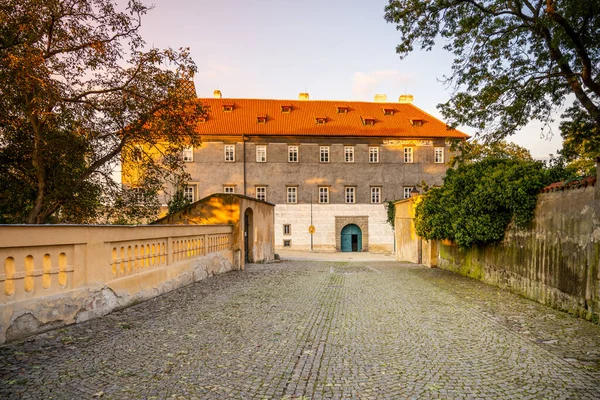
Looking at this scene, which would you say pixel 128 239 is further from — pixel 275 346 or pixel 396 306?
pixel 396 306

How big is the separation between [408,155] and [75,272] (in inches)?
1560

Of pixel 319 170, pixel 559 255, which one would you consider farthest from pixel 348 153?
pixel 559 255

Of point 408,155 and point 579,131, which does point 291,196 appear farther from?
point 579,131

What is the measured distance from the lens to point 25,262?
18.2 feet

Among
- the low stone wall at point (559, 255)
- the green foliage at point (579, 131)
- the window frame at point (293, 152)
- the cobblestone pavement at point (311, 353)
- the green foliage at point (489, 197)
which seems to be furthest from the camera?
the window frame at point (293, 152)

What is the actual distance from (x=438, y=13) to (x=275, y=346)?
12020 millimetres

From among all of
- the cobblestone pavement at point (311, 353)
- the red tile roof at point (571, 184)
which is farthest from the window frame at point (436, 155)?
the cobblestone pavement at point (311, 353)

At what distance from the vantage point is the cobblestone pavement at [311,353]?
159 inches

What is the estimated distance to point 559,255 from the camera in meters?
8.30

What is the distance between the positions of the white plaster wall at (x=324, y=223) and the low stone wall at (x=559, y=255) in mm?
30292

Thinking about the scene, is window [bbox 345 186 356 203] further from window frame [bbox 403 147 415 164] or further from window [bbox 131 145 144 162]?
window [bbox 131 145 144 162]

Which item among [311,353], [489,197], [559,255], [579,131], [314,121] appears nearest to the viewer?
[311,353]

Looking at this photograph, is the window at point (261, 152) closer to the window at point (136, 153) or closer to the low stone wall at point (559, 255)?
the window at point (136, 153)

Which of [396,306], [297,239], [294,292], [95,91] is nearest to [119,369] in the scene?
[396,306]
